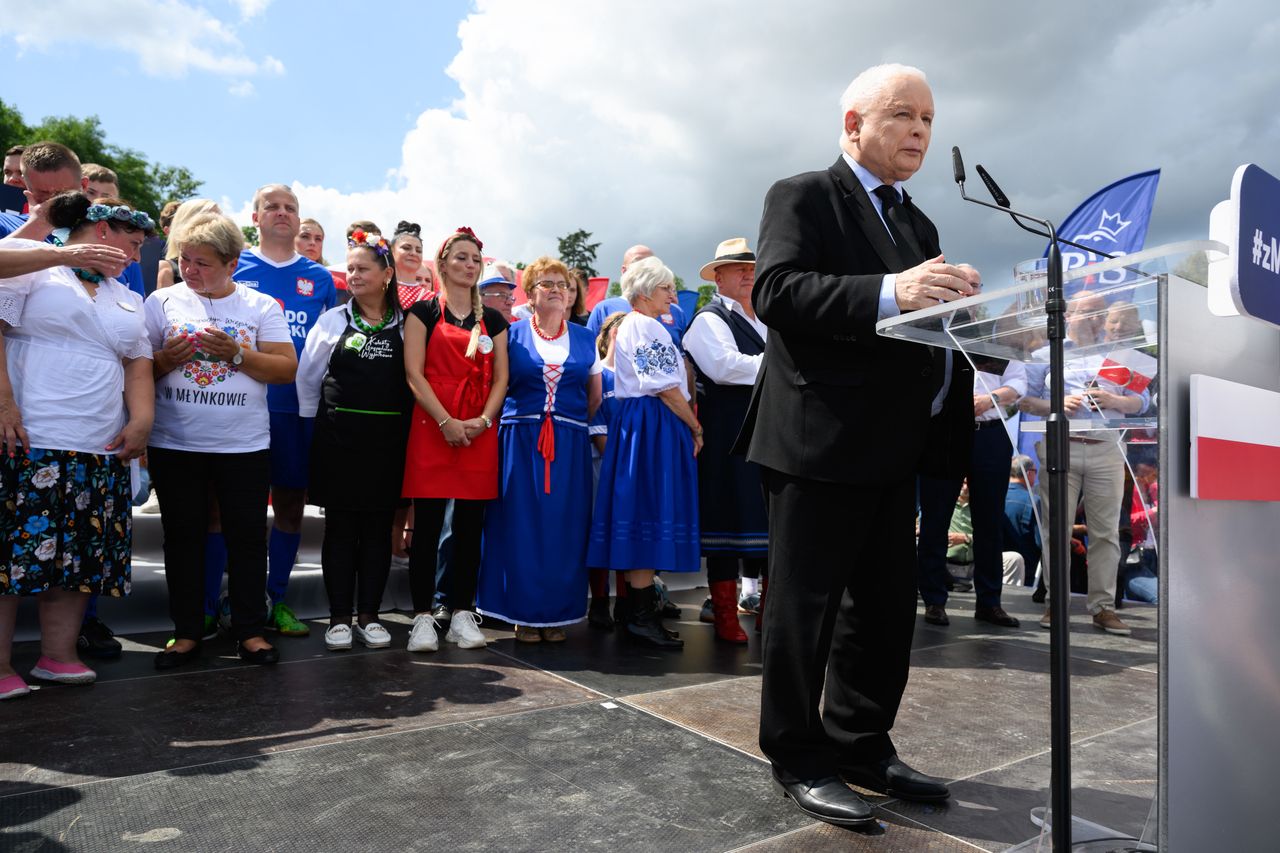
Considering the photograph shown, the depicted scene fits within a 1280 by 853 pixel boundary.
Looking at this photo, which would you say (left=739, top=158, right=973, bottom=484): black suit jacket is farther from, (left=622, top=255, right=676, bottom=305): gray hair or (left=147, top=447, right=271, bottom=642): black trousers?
(left=147, top=447, right=271, bottom=642): black trousers

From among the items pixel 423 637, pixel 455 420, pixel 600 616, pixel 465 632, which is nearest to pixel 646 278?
pixel 455 420

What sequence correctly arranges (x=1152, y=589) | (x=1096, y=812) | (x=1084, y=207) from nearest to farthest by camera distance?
(x=1152, y=589), (x=1096, y=812), (x=1084, y=207)

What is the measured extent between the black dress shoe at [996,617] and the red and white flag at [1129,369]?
390 cm

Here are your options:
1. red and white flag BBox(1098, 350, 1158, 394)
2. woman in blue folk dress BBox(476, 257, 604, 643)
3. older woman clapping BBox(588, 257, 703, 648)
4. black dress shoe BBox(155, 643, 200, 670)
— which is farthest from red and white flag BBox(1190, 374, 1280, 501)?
black dress shoe BBox(155, 643, 200, 670)

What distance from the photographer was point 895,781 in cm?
240

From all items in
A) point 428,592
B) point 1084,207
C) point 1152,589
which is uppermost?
point 1084,207

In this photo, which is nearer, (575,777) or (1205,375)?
(1205,375)

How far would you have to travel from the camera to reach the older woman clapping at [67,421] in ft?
10.2

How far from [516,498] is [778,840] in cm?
245

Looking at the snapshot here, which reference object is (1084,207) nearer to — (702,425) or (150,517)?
(702,425)

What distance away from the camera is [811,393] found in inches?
87.7

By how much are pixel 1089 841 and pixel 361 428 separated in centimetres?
321

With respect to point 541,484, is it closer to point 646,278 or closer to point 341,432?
point 341,432

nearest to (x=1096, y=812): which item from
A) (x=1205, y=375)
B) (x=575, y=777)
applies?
(x=1205, y=375)
